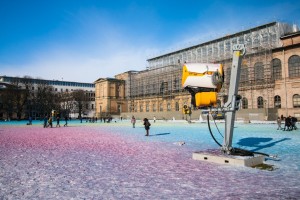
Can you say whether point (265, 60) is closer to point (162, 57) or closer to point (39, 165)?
point (162, 57)

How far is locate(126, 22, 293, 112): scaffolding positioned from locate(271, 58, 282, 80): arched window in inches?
34.8

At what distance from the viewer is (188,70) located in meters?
7.92

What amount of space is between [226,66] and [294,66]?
35.4 feet

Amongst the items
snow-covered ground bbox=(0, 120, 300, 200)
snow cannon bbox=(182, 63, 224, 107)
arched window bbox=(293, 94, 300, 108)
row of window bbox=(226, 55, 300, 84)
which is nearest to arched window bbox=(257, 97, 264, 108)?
row of window bbox=(226, 55, 300, 84)

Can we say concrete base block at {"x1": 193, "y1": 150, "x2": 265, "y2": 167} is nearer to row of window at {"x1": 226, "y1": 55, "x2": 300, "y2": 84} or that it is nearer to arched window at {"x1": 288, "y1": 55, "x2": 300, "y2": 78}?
arched window at {"x1": 288, "y1": 55, "x2": 300, "y2": 78}

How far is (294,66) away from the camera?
40.0m

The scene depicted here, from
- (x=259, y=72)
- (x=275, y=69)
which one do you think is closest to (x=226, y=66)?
(x=259, y=72)

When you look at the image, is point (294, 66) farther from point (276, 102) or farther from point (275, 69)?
point (276, 102)

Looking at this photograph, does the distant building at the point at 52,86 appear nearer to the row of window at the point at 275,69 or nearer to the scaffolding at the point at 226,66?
the scaffolding at the point at 226,66

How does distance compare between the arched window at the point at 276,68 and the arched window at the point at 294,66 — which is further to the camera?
the arched window at the point at 276,68

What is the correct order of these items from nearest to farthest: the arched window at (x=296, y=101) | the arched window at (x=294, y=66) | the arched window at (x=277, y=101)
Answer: the arched window at (x=296, y=101)
the arched window at (x=294, y=66)
the arched window at (x=277, y=101)

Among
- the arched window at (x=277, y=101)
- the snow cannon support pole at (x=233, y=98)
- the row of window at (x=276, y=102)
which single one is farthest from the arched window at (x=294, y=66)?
the snow cannon support pole at (x=233, y=98)

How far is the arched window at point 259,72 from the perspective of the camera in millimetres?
42953

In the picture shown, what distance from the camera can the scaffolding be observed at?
42.7 metres
